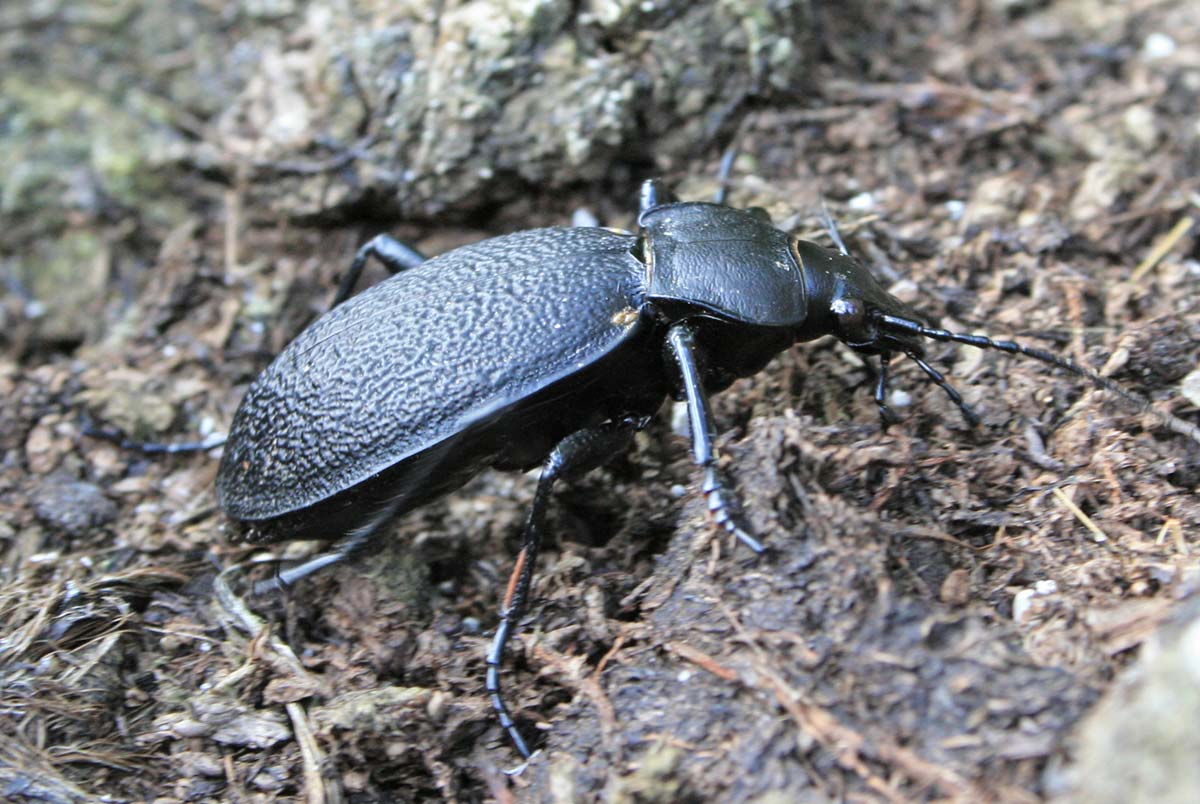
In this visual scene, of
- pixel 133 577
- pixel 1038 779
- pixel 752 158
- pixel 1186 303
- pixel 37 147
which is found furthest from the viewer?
pixel 37 147

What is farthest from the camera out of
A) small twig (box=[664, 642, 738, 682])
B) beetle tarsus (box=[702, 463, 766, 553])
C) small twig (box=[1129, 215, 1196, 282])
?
small twig (box=[1129, 215, 1196, 282])

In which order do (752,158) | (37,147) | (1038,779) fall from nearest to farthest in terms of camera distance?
(1038,779) < (752,158) < (37,147)

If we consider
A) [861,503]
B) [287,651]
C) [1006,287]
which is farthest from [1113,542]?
[287,651]

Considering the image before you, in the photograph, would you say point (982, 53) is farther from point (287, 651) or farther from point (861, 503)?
point (287, 651)

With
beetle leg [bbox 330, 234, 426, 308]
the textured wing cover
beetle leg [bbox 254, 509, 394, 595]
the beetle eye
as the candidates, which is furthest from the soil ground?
beetle leg [bbox 330, 234, 426, 308]

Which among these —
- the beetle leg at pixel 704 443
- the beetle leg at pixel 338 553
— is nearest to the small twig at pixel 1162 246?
the beetle leg at pixel 704 443

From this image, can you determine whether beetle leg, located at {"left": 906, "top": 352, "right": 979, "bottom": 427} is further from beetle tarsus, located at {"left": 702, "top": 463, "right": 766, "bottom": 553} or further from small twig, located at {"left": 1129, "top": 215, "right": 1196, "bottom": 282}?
small twig, located at {"left": 1129, "top": 215, "right": 1196, "bottom": 282}
